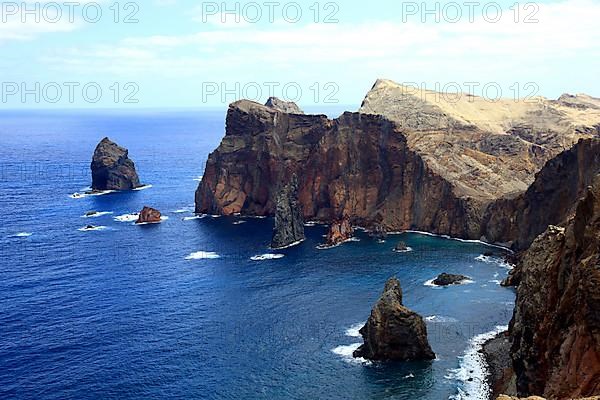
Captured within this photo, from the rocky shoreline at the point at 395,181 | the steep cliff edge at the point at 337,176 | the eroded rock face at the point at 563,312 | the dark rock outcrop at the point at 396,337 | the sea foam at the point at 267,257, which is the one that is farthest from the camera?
the steep cliff edge at the point at 337,176

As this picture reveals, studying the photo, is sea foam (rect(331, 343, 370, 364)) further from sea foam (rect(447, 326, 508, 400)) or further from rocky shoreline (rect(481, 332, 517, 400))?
rocky shoreline (rect(481, 332, 517, 400))

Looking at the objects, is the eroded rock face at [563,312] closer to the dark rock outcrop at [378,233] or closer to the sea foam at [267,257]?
the sea foam at [267,257]

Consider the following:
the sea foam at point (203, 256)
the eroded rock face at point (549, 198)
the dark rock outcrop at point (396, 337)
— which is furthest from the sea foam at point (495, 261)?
the sea foam at point (203, 256)

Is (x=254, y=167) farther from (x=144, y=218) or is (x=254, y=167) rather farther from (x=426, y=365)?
(x=426, y=365)

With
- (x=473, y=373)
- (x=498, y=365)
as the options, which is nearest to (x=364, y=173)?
(x=498, y=365)

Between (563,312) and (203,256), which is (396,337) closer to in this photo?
(563,312)
